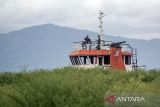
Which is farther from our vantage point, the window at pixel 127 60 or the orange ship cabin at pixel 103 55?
the window at pixel 127 60

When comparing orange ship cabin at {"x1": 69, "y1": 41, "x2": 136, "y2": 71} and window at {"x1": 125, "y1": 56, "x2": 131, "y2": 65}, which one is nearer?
orange ship cabin at {"x1": 69, "y1": 41, "x2": 136, "y2": 71}

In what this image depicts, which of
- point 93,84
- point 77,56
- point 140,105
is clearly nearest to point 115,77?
point 93,84

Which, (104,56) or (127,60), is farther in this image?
(127,60)

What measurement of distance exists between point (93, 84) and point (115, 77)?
659 centimetres

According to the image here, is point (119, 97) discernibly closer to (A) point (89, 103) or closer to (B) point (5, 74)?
(A) point (89, 103)

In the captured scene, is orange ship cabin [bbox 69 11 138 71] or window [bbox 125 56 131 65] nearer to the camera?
orange ship cabin [bbox 69 11 138 71]

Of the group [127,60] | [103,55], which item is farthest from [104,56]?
[127,60]

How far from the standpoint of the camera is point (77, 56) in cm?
3459

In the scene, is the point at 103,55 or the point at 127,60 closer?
the point at 103,55

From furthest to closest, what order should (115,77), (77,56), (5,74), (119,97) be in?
(77,56)
(5,74)
(115,77)
(119,97)

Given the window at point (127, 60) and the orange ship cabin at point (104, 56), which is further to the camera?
the window at point (127, 60)

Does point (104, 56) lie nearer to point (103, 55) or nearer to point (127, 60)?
point (103, 55)

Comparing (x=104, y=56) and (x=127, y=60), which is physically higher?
(x=104, y=56)

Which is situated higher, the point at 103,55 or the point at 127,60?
the point at 103,55
